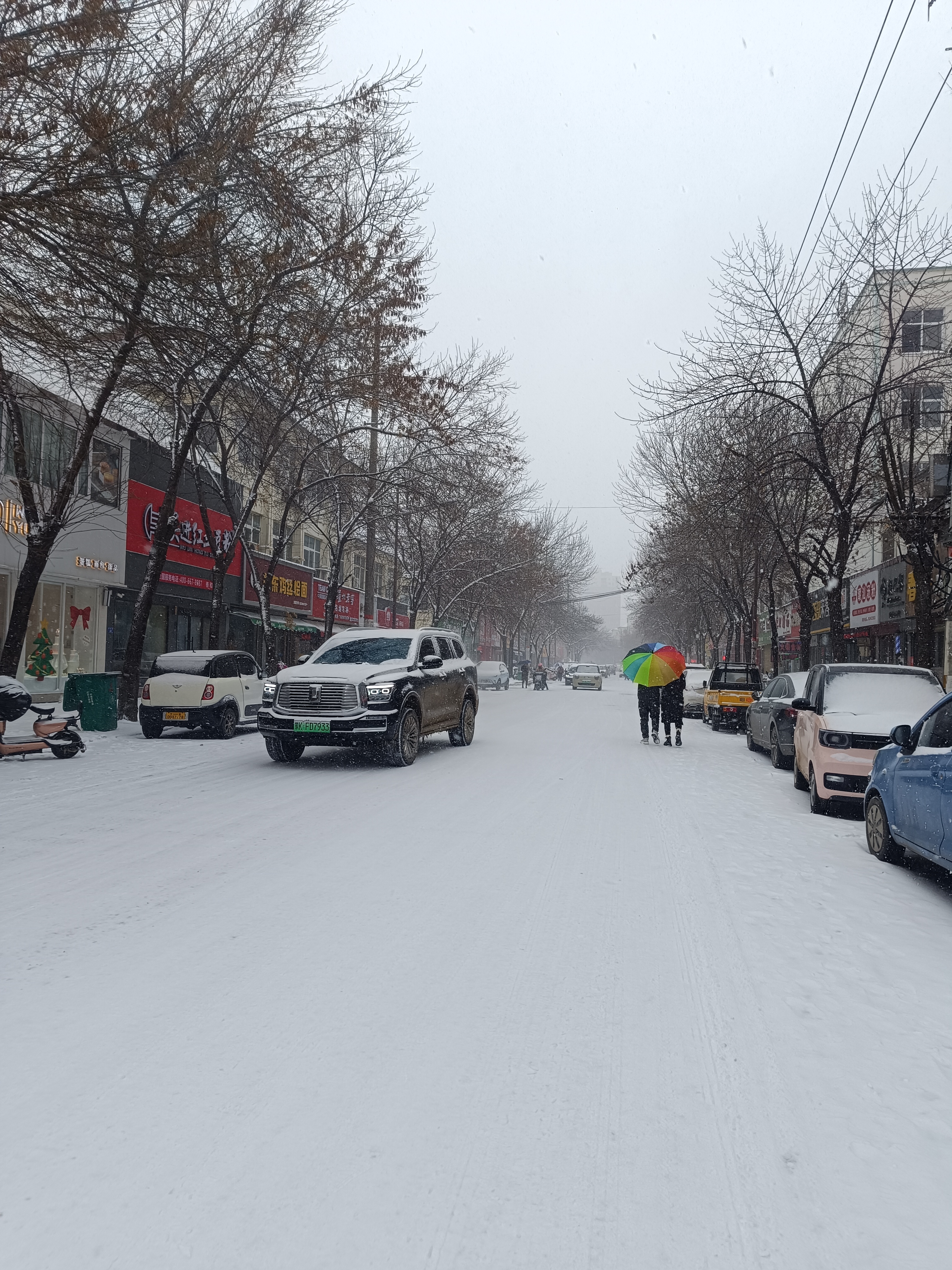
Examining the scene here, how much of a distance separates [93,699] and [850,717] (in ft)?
43.0

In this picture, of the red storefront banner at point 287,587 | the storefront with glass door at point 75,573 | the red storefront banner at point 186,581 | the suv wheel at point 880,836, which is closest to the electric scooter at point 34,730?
the storefront with glass door at point 75,573

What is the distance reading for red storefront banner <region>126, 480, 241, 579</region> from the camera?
28.4m

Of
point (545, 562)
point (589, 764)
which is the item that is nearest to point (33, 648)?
point (589, 764)

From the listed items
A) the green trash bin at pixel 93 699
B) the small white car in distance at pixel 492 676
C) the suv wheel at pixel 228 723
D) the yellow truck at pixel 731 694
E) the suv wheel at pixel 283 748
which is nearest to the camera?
the suv wheel at pixel 283 748

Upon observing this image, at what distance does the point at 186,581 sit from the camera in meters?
31.8

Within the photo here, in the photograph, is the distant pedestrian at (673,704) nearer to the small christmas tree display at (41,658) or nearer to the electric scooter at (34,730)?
the electric scooter at (34,730)

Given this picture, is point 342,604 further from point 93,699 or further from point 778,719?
point 778,719

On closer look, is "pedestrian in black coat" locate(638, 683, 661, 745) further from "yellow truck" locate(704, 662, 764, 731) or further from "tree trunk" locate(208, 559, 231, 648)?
"tree trunk" locate(208, 559, 231, 648)

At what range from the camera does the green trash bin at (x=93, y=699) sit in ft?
59.1

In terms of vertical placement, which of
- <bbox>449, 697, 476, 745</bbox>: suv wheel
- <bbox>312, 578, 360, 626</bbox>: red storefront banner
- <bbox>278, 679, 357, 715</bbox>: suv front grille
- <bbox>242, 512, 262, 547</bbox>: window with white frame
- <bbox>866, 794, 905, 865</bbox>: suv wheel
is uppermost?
<bbox>242, 512, 262, 547</bbox>: window with white frame

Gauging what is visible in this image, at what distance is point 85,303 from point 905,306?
14.6 m

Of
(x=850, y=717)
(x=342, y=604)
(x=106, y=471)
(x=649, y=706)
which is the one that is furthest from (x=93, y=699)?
(x=342, y=604)

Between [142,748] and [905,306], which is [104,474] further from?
[905,306]

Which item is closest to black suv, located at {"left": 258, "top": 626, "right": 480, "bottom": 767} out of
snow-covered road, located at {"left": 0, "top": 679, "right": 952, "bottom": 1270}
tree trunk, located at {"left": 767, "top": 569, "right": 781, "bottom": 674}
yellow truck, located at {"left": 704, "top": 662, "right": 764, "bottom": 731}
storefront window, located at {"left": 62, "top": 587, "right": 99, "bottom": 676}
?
snow-covered road, located at {"left": 0, "top": 679, "right": 952, "bottom": 1270}
